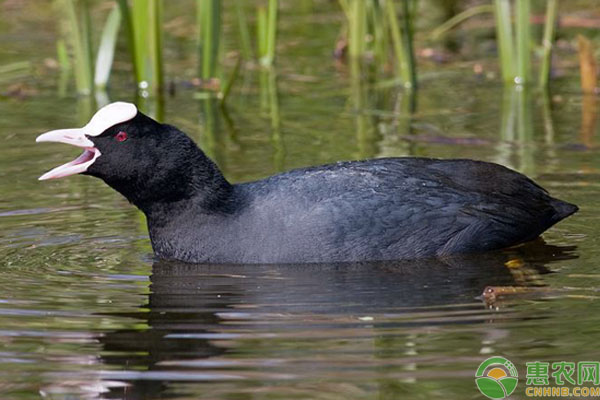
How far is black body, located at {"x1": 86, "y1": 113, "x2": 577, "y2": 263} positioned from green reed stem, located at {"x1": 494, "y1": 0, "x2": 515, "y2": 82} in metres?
3.34

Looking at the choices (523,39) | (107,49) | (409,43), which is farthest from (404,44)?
(107,49)

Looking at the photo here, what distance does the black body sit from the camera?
624 cm

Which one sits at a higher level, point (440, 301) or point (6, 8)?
point (6, 8)

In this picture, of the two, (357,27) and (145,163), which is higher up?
(357,27)

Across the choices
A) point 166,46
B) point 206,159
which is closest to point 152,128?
point 206,159

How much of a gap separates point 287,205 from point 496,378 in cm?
205

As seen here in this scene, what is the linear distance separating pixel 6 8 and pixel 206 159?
325 inches

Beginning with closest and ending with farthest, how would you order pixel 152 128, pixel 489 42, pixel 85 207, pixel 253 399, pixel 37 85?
pixel 253 399, pixel 152 128, pixel 85 207, pixel 37 85, pixel 489 42

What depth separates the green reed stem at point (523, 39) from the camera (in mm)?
9508

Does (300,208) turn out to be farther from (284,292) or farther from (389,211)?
(284,292)

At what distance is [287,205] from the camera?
6.28 metres

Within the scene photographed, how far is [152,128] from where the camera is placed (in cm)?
632

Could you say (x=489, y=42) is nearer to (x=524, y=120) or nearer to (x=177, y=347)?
(x=524, y=120)

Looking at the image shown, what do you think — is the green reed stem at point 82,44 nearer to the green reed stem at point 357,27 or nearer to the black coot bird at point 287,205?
the green reed stem at point 357,27
